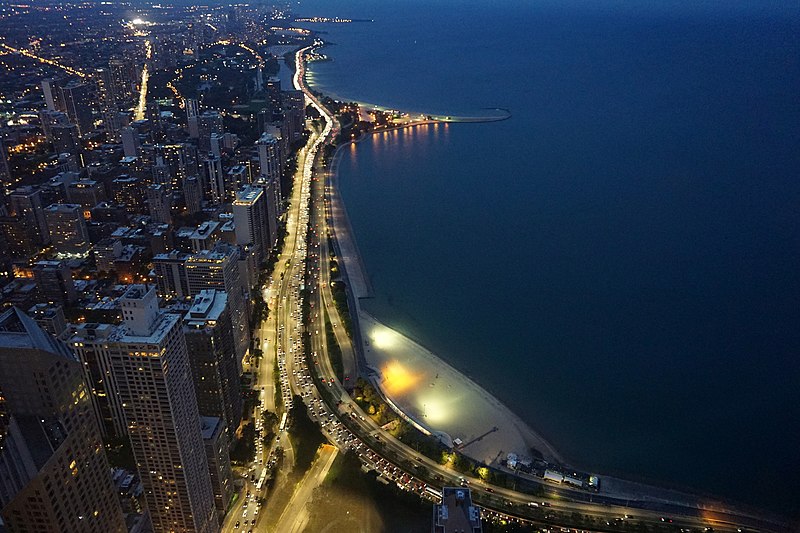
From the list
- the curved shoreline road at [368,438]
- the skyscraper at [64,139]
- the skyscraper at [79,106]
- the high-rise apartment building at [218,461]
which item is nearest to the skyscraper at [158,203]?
the curved shoreline road at [368,438]

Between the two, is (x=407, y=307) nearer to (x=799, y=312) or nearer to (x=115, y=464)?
(x=115, y=464)

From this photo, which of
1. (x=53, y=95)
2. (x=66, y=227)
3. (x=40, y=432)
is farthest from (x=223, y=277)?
(x=53, y=95)

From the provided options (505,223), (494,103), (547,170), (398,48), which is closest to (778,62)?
(494,103)

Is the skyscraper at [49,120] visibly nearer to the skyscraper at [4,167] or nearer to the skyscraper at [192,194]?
the skyscraper at [4,167]

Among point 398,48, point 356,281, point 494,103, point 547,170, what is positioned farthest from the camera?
point 398,48

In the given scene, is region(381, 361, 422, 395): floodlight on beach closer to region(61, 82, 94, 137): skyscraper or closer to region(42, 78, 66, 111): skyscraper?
region(61, 82, 94, 137): skyscraper

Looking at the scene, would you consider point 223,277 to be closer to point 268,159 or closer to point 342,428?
point 342,428

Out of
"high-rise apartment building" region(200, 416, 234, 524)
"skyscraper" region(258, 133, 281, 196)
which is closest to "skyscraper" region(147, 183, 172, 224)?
"skyscraper" region(258, 133, 281, 196)
